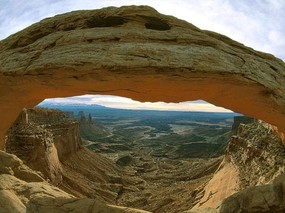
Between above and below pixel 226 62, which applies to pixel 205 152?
below

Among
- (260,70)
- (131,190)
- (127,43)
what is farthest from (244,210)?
(131,190)

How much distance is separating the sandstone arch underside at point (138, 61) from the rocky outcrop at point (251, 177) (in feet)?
8.59

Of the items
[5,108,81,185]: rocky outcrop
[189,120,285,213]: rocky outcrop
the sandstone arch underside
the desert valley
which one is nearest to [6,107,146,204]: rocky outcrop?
[5,108,81,185]: rocky outcrop

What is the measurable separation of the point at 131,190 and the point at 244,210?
23980mm

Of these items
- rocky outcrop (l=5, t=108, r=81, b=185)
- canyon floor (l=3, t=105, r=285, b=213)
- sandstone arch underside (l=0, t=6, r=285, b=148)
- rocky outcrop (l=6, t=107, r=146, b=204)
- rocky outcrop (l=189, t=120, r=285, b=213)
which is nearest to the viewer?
sandstone arch underside (l=0, t=6, r=285, b=148)

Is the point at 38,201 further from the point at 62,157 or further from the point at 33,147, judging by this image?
the point at 62,157

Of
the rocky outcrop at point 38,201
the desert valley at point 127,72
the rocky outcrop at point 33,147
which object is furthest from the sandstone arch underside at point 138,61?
the rocky outcrop at point 33,147

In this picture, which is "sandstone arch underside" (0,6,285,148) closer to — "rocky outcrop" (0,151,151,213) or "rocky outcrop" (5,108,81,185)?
"rocky outcrop" (0,151,151,213)

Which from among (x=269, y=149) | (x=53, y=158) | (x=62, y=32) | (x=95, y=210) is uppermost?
(x=62, y=32)

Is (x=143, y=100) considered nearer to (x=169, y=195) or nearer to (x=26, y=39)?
(x=26, y=39)

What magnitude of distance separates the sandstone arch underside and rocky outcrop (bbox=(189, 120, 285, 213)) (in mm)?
2617

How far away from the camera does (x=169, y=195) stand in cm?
2688

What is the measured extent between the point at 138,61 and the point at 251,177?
1243 cm

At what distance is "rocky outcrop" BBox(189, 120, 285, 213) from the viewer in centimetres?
905
